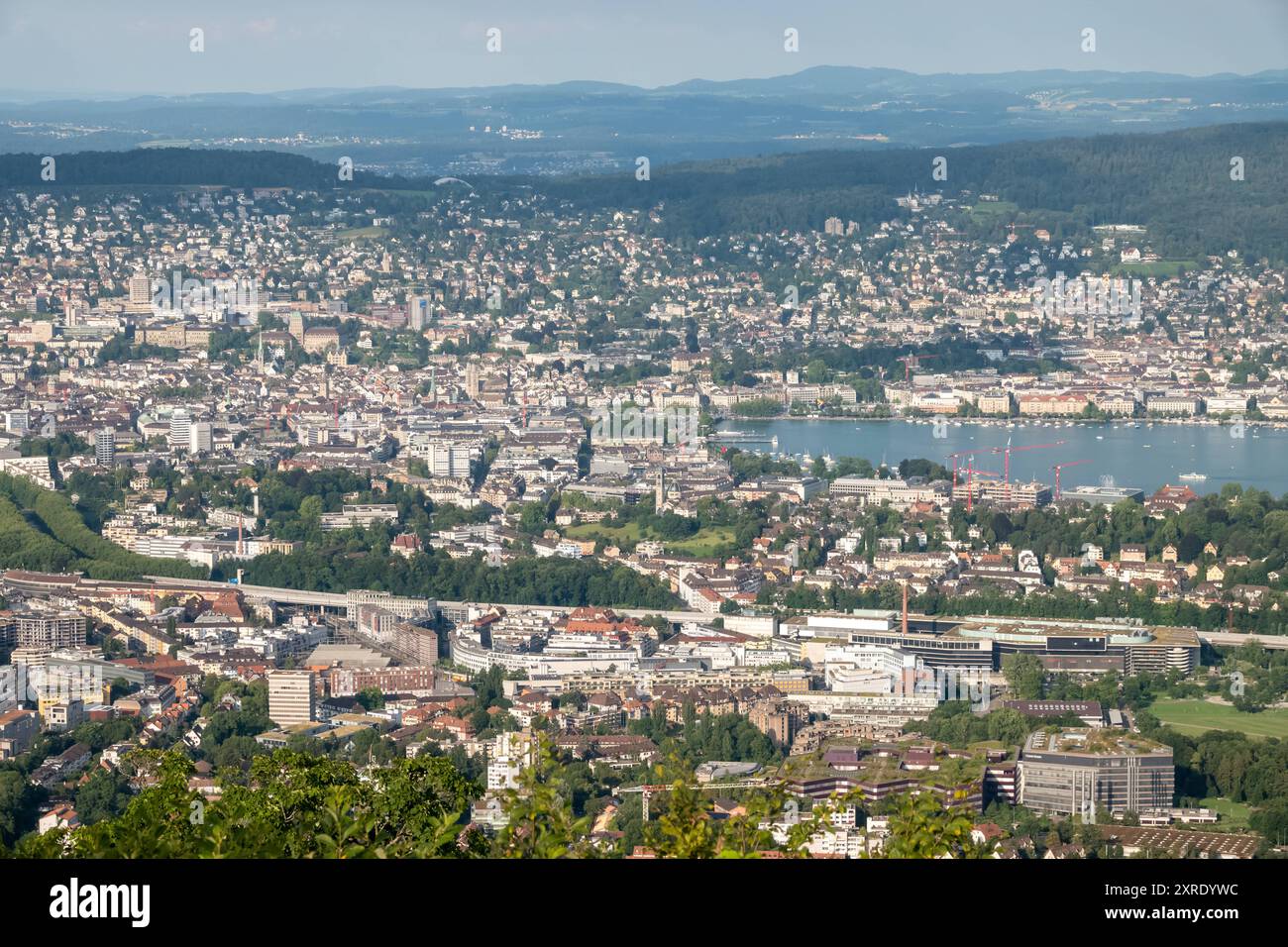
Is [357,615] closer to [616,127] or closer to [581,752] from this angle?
[581,752]

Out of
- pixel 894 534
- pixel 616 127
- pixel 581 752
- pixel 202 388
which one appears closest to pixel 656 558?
pixel 894 534

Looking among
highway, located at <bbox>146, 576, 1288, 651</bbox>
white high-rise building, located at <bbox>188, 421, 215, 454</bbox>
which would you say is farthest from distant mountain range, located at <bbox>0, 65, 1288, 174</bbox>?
highway, located at <bbox>146, 576, 1288, 651</bbox>

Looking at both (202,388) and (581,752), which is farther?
(202,388)

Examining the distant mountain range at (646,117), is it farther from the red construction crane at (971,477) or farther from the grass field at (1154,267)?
the red construction crane at (971,477)

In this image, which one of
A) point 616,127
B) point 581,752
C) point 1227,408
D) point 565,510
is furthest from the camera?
point 616,127

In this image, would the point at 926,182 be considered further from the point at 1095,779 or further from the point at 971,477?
the point at 1095,779
